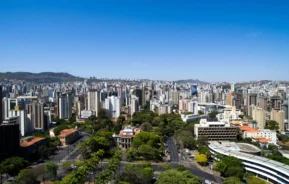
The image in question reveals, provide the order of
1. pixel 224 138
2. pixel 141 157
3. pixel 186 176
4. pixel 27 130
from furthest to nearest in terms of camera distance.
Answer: pixel 27 130 → pixel 224 138 → pixel 141 157 → pixel 186 176

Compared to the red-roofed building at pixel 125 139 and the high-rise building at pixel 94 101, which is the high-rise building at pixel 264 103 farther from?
the high-rise building at pixel 94 101

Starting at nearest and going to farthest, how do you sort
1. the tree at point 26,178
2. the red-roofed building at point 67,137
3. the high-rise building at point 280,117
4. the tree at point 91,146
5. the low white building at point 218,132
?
the tree at point 26,178 → the tree at point 91,146 → the low white building at point 218,132 → the red-roofed building at point 67,137 → the high-rise building at point 280,117

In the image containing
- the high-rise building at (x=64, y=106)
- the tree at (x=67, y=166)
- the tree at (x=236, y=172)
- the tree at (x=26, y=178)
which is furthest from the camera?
the high-rise building at (x=64, y=106)

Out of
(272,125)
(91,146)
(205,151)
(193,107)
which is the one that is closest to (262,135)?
(272,125)

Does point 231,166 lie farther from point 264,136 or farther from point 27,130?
point 27,130

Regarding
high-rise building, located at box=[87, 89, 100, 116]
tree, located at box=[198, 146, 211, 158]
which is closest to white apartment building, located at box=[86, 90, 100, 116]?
high-rise building, located at box=[87, 89, 100, 116]

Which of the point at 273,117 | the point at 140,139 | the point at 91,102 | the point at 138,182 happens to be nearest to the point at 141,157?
the point at 140,139

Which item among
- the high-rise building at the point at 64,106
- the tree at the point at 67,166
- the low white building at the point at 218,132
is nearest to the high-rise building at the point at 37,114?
the high-rise building at the point at 64,106
